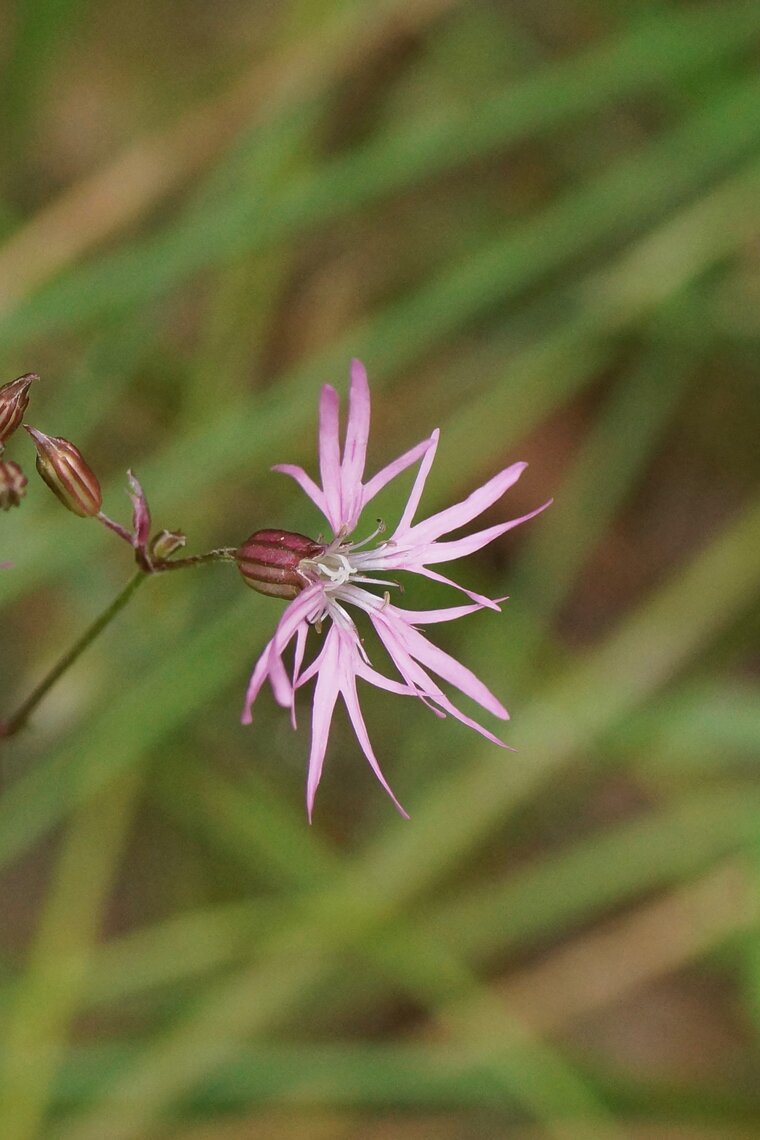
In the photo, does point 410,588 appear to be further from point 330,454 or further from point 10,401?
point 10,401

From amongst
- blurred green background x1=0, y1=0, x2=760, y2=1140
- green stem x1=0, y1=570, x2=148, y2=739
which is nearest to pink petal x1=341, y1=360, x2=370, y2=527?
green stem x1=0, y1=570, x2=148, y2=739

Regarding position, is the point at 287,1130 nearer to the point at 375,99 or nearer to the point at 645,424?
the point at 645,424

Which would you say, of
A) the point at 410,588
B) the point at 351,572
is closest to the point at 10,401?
the point at 351,572

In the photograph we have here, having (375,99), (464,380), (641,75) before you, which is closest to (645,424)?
(464,380)

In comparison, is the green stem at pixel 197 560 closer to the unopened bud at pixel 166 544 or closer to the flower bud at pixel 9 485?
the unopened bud at pixel 166 544

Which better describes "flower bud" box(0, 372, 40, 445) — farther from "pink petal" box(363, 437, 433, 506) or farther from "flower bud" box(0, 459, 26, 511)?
"pink petal" box(363, 437, 433, 506)

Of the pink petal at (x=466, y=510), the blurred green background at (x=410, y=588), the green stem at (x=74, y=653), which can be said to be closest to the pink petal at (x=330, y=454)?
the pink petal at (x=466, y=510)
